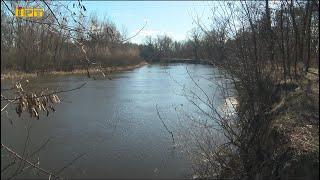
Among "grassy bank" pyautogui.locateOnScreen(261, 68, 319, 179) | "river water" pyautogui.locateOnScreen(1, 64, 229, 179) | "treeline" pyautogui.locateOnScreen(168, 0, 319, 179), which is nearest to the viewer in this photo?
"grassy bank" pyautogui.locateOnScreen(261, 68, 319, 179)

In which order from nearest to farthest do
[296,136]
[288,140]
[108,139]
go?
[296,136] < [288,140] < [108,139]

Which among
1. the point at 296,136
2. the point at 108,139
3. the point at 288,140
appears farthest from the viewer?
the point at 108,139

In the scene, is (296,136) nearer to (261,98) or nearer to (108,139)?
(261,98)

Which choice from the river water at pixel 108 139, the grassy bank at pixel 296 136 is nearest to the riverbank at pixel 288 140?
the grassy bank at pixel 296 136

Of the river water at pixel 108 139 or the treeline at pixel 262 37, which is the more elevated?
the treeline at pixel 262 37

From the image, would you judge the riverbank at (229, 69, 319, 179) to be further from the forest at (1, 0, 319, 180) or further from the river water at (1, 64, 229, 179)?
the river water at (1, 64, 229, 179)

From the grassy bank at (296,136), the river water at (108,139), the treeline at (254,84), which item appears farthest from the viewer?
the river water at (108,139)

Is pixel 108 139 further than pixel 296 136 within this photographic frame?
Yes

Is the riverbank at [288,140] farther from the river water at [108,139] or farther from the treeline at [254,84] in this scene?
the river water at [108,139]

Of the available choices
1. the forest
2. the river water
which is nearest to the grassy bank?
the forest

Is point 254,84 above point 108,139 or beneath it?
above

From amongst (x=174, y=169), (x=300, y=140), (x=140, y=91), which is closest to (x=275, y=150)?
(x=300, y=140)

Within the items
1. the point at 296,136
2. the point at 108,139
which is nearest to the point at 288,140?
the point at 296,136

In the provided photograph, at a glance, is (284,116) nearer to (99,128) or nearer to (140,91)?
(99,128)
